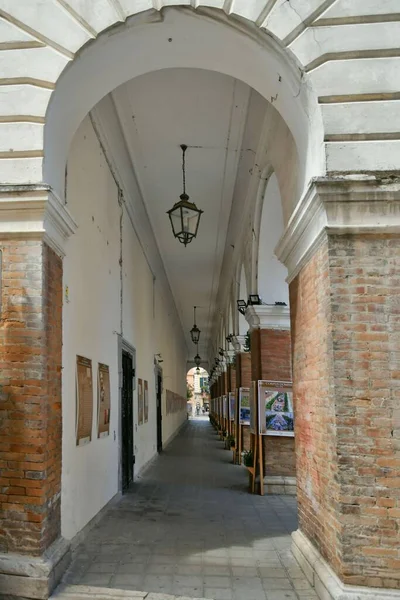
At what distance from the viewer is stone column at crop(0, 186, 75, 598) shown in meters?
4.60

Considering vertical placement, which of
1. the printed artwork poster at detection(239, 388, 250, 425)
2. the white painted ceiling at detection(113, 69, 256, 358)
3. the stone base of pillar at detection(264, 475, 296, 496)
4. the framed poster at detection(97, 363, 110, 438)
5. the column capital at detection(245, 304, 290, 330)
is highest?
the white painted ceiling at detection(113, 69, 256, 358)

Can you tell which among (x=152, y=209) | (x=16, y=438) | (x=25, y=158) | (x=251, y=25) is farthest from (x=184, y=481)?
(x=251, y=25)

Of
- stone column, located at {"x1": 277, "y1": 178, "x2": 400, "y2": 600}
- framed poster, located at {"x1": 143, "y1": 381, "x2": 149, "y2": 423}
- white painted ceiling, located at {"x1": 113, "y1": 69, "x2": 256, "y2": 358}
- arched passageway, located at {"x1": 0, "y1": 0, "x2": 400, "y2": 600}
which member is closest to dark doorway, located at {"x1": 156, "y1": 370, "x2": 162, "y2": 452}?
framed poster, located at {"x1": 143, "y1": 381, "x2": 149, "y2": 423}

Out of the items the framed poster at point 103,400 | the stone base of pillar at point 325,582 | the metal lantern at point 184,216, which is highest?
the metal lantern at point 184,216

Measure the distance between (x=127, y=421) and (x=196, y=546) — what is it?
4361mm

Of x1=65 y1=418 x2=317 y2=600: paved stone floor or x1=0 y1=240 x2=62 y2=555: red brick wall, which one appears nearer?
x1=0 y1=240 x2=62 y2=555: red brick wall

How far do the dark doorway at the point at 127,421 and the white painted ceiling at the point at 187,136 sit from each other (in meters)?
3.42

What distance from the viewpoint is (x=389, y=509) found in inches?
167

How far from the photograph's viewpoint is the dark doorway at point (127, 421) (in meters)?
9.74

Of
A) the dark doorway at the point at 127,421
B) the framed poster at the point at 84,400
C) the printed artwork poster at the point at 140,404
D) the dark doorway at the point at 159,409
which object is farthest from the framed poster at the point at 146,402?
the framed poster at the point at 84,400

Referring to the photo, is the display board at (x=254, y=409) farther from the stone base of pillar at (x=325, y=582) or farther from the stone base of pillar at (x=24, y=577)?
the stone base of pillar at (x=24, y=577)

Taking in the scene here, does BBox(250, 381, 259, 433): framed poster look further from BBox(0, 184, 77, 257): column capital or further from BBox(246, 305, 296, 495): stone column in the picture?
BBox(0, 184, 77, 257): column capital

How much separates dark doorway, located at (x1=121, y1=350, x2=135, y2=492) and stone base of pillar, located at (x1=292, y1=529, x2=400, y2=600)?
4.62 m

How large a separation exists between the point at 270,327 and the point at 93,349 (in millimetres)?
3897
